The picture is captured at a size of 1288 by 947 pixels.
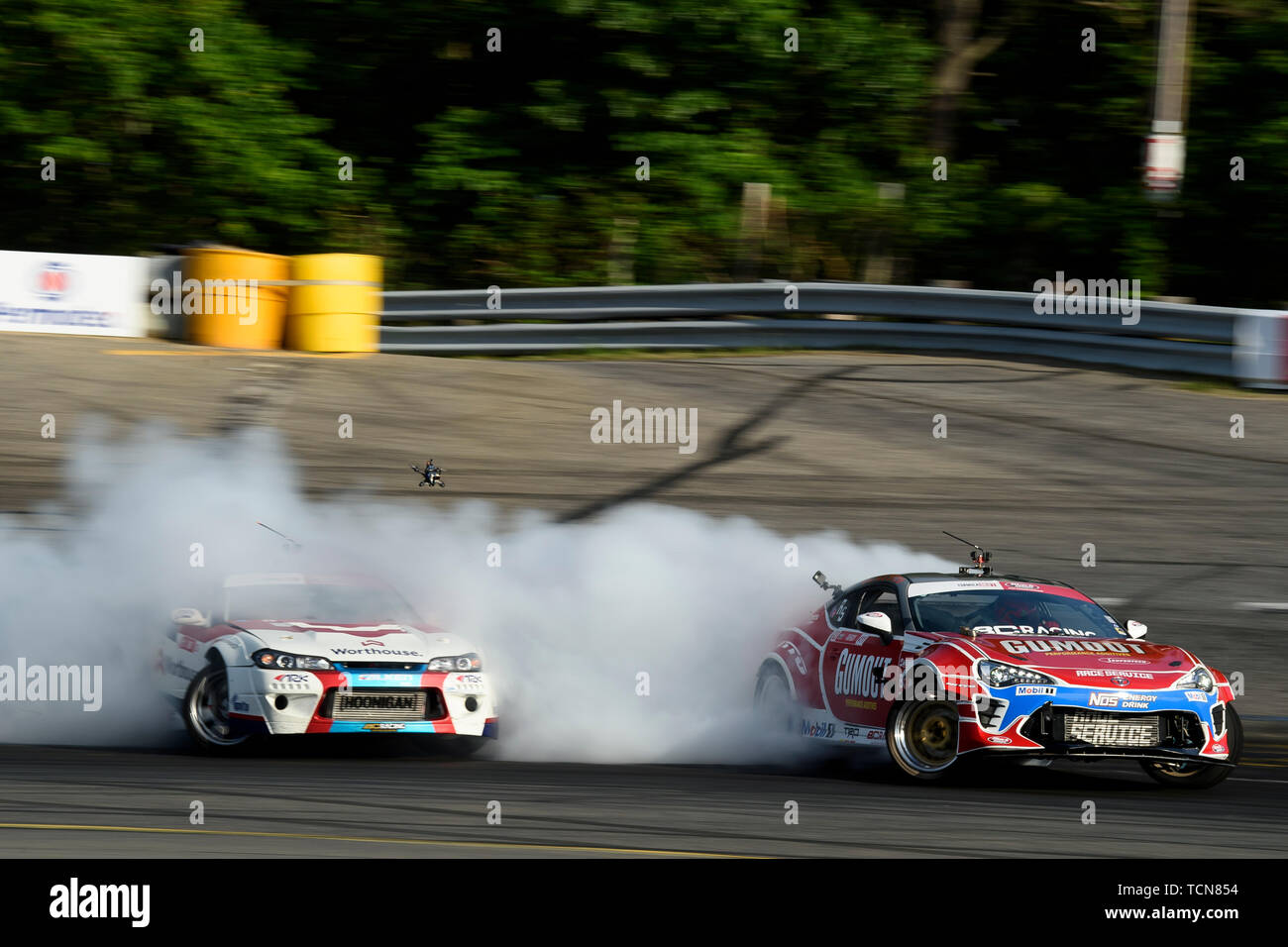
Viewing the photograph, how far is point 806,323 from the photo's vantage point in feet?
59.3

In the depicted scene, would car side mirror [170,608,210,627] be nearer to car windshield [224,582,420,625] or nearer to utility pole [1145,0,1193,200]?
car windshield [224,582,420,625]

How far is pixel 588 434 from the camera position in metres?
15.4

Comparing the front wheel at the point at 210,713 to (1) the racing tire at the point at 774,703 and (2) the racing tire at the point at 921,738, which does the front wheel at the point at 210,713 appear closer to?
(1) the racing tire at the point at 774,703

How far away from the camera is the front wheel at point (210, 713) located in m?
8.36

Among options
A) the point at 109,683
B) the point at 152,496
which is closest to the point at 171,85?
the point at 152,496

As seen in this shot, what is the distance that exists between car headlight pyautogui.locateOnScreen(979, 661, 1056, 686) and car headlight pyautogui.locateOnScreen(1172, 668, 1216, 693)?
67 centimetres

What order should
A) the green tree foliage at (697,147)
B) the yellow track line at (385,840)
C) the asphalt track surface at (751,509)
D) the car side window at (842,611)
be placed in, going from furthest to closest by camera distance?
the green tree foliage at (697,147) < the car side window at (842,611) < the asphalt track surface at (751,509) < the yellow track line at (385,840)

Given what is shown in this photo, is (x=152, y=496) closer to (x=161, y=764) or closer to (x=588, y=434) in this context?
(x=161, y=764)

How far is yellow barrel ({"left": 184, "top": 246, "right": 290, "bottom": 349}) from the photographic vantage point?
1823 cm

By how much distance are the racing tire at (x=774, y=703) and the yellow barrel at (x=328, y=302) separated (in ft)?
32.7

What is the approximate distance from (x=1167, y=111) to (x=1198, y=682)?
42.3ft

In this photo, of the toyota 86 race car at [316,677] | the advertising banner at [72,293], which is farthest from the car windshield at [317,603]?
the advertising banner at [72,293]

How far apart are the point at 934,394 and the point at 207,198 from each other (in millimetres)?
14087
